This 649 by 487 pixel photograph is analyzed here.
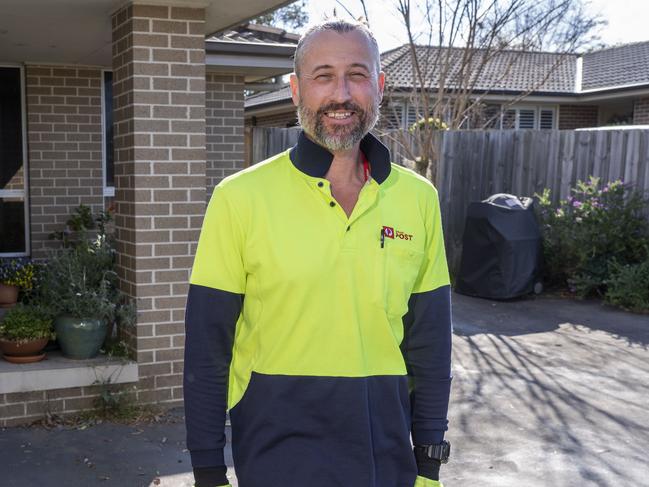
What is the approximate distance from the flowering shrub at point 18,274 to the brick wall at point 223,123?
2588 mm

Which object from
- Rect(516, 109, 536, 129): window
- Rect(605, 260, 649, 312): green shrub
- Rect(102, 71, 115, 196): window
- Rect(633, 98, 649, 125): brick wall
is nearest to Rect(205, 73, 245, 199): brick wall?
Rect(102, 71, 115, 196): window

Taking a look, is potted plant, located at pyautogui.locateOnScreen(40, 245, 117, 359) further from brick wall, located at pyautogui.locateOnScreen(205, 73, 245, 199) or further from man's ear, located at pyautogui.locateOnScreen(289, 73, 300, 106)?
brick wall, located at pyautogui.locateOnScreen(205, 73, 245, 199)

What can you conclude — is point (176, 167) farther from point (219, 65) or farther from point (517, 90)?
point (517, 90)

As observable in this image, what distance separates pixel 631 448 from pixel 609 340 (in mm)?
2963

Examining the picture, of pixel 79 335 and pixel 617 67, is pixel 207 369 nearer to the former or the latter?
pixel 79 335

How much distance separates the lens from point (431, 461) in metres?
2.29

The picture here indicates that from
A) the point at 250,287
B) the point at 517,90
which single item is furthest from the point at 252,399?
the point at 517,90

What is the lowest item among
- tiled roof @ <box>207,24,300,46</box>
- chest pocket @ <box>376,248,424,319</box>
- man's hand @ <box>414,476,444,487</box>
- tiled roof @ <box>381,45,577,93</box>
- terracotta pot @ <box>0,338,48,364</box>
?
terracotta pot @ <box>0,338,48,364</box>

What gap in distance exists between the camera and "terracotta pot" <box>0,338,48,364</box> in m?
5.30

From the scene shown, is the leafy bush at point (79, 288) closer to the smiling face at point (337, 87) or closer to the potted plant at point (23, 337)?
the potted plant at point (23, 337)

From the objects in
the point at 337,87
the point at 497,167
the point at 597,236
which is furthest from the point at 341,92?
the point at 497,167

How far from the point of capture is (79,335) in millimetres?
5375

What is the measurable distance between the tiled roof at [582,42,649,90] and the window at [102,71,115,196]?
12.7 metres

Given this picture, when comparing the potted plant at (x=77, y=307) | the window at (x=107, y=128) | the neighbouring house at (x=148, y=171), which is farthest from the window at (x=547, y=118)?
the potted plant at (x=77, y=307)
